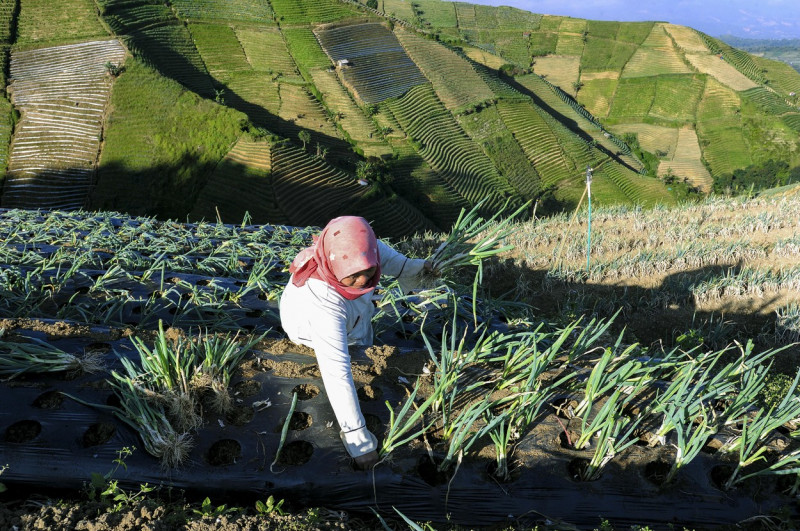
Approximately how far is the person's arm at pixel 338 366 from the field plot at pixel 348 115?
28.4 m

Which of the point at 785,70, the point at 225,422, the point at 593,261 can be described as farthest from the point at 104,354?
the point at 785,70

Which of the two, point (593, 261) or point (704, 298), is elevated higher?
point (704, 298)

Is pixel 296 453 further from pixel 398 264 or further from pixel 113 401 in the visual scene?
pixel 398 264

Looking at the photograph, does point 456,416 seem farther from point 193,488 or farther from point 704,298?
→ point 704,298

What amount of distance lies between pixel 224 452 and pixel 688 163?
170 feet

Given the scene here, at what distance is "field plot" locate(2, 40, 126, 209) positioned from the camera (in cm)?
2141

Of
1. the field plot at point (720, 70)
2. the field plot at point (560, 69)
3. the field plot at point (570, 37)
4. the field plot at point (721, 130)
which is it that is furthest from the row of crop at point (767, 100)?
the field plot at point (570, 37)

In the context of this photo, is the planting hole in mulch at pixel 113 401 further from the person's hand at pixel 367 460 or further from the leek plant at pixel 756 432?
the leek plant at pixel 756 432

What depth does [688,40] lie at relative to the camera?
58656 mm

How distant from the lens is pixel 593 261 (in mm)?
7043

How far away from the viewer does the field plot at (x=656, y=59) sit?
55234 millimetres

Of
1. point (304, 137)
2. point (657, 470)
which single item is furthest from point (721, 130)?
point (657, 470)

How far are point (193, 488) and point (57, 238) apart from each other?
3793 mm

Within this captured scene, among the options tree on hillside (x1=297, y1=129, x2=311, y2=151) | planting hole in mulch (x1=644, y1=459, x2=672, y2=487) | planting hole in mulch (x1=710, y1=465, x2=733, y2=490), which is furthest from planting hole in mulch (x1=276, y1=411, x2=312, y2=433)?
tree on hillside (x1=297, y1=129, x2=311, y2=151)
